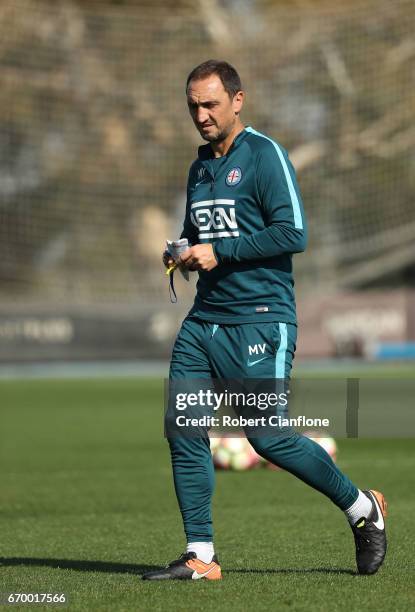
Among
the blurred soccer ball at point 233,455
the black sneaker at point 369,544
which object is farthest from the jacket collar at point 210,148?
the blurred soccer ball at point 233,455

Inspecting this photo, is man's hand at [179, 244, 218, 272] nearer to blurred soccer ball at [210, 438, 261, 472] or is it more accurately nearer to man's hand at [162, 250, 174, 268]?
man's hand at [162, 250, 174, 268]

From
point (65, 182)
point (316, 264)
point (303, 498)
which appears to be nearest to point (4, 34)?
point (65, 182)

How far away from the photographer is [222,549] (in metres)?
A: 7.26

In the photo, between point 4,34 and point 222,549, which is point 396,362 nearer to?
point 4,34

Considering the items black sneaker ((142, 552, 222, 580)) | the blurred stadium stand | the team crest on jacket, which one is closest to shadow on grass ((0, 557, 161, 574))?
black sneaker ((142, 552, 222, 580))

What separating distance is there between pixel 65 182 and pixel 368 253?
6216 mm

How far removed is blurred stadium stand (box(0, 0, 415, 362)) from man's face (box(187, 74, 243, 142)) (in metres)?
19.5

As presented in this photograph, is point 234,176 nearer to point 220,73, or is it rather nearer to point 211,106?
point 211,106

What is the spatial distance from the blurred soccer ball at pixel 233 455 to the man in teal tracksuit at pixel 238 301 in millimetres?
5208

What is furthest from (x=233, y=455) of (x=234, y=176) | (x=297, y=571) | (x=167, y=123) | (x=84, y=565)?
(x=167, y=123)

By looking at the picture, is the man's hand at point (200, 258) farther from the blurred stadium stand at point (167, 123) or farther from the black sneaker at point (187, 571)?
the blurred stadium stand at point (167, 123)

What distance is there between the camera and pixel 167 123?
26266 millimetres

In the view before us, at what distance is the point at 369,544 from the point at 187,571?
82 cm

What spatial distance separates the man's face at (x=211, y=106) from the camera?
19.9 feet
